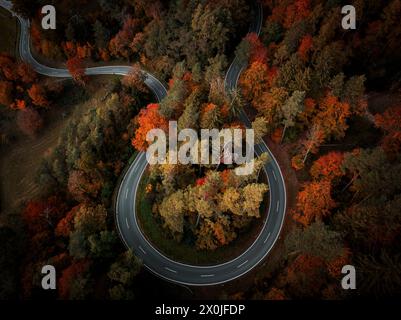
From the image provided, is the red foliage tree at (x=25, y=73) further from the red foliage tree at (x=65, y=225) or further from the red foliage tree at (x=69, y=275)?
the red foliage tree at (x=69, y=275)

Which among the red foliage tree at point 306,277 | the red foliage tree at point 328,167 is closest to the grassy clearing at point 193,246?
the red foliage tree at point 328,167

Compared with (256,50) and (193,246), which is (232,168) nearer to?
(193,246)

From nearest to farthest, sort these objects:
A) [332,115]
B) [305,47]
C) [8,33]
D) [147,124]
Result: [332,115] → [305,47] → [147,124] → [8,33]

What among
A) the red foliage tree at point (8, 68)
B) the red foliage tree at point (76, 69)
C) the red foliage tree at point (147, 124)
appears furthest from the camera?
the red foliage tree at point (8, 68)

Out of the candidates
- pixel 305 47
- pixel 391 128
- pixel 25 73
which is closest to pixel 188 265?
pixel 391 128

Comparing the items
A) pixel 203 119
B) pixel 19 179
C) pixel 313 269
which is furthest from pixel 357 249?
pixel 19 179
